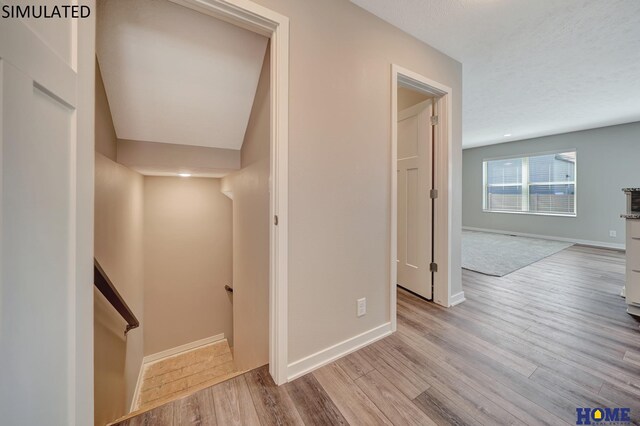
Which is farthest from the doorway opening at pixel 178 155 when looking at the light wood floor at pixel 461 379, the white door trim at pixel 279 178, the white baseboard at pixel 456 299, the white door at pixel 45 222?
the white baseboard at pixel 456 299

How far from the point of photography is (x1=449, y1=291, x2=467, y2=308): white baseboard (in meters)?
2.26

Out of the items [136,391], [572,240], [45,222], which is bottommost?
[136,391]

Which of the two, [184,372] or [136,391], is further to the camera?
[184,372]

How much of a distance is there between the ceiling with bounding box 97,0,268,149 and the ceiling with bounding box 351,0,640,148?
100 centimetres

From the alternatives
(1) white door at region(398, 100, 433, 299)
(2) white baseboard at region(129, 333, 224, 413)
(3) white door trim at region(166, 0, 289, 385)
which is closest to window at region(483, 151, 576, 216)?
(1) white door at region(398, 100, 433, 299)

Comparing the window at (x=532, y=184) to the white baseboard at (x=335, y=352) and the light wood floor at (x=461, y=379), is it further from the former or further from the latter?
the white baseboard at (x=335, y=352)

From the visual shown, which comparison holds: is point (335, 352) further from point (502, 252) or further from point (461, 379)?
point (502, 252)

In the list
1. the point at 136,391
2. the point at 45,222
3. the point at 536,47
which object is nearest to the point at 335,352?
the point at 45,222

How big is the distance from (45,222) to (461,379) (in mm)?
1960

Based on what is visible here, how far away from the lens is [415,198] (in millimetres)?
2449

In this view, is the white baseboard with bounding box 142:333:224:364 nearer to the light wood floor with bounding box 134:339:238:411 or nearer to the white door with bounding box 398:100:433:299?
the light wood floor with bounding box 134:339:238:411

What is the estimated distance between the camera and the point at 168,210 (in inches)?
125

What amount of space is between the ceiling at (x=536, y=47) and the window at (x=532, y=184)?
1.66 metres

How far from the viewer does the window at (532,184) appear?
17.2 feet
